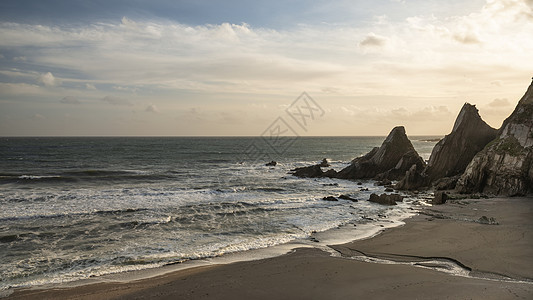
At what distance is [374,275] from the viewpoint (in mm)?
11867

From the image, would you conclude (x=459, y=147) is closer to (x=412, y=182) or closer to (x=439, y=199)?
(x=412, y=182)

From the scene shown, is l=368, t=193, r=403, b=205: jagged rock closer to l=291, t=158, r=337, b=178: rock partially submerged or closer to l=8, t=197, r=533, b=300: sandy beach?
l=8, t=197, r=533, b=300: sandy beach

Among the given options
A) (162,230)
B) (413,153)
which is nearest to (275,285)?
(162,230)

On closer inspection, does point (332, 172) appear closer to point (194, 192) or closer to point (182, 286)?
point (194, 192)

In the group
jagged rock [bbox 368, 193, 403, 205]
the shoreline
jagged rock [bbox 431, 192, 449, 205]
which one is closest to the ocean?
the shoreline

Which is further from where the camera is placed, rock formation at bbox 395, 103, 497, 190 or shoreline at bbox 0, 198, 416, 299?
rock formation at bbox 395, 103, 497, 190

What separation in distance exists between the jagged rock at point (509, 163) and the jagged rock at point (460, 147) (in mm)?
5606

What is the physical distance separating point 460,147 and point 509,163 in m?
9.03

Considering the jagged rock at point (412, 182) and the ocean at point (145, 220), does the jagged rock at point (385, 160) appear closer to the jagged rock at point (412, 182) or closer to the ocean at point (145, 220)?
the ocean at point (145, 220)

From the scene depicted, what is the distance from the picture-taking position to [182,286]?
1141 centimetres

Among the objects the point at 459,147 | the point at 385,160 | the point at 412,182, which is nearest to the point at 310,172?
the point at 385,160

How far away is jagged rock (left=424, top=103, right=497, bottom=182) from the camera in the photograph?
120 ft

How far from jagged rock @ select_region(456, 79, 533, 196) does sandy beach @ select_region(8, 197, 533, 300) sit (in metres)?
12.3

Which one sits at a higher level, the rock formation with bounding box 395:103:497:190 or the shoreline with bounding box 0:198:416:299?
the rock formation with bounding box 395:103:497:190
